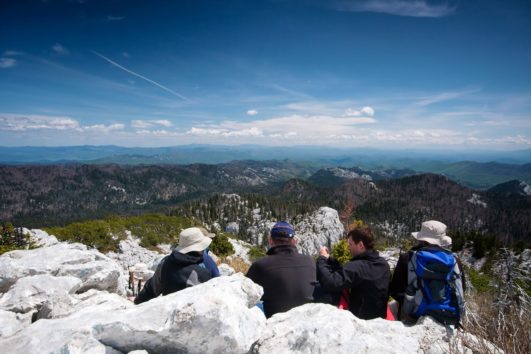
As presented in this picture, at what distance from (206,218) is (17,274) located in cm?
12995

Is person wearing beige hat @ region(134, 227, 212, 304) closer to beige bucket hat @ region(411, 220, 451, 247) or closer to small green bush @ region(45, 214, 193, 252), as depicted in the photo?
beige bucket hat @ region(411, 220, 451, 247)

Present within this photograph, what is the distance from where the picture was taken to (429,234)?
19.3 ft

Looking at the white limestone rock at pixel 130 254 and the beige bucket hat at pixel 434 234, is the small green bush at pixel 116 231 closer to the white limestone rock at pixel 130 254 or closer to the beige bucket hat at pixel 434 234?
the white limestone rock at pixel 130 254

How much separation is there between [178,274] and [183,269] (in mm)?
140

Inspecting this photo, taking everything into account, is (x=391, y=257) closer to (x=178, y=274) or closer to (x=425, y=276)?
(x=425, y=276)

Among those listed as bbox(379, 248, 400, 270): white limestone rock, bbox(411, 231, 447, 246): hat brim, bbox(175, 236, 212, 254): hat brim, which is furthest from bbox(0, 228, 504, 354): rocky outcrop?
bbox(379, 248, 400, 270): white limestone rock

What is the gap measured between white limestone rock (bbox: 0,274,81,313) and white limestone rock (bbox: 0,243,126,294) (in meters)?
0.84

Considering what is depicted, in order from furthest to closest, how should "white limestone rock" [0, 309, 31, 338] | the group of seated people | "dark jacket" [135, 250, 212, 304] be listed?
"dark jacket" [135, 250, 212, 304] < "white limestone rock" [0, 309, 31, 338] < the group of seated people

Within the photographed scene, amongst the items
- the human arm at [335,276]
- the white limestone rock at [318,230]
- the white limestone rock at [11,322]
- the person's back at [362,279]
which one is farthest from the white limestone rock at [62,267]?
the white limestone rock at [318,230]

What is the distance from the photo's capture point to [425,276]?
5.18m

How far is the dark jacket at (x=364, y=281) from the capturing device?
571 centimetres

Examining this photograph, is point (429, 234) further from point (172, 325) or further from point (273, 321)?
point (172, 325)

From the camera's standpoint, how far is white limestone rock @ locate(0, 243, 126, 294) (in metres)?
8.21

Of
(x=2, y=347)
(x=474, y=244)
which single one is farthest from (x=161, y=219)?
(x=474, y=244)
